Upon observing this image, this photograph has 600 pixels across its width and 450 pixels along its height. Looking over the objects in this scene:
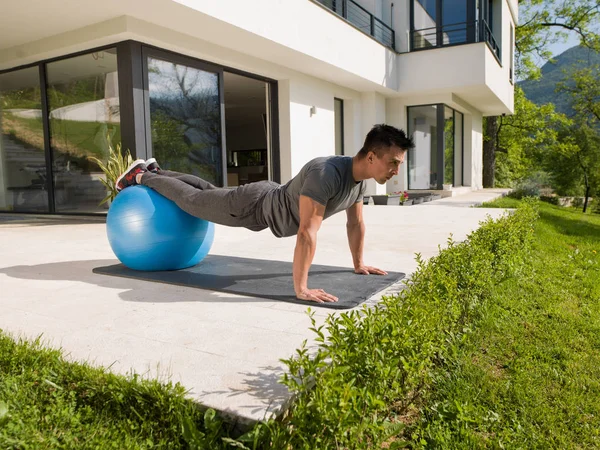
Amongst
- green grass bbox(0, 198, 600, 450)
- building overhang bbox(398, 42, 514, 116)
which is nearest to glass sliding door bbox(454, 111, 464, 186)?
building overhang bbox(398, 42, 514, 116)

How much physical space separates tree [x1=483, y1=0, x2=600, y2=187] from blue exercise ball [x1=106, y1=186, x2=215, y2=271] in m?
21.8

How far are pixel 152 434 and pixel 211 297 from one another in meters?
1.67

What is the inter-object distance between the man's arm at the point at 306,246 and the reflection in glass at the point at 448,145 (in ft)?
44.1

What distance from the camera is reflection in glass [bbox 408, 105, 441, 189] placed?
1543 cm

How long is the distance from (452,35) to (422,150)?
3409mm

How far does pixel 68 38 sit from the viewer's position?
317 inches

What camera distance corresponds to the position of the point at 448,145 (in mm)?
16641

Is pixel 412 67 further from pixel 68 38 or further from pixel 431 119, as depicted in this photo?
pixel 68 38

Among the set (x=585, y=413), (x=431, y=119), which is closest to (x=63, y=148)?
(x=585, y=413)

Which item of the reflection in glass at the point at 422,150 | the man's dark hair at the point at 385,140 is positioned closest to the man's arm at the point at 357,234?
the man's dark hair at the point at 385,140

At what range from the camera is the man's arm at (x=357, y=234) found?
153 inches

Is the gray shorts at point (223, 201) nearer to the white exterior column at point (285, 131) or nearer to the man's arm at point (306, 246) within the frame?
the man's arm at point (306, 246)

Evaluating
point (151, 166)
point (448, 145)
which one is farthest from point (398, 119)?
point (151, 166)

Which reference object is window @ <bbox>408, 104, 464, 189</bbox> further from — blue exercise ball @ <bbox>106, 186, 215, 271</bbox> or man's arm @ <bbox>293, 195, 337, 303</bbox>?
man's arm @ <bbox>293, 195, 337, 303</bbox>
